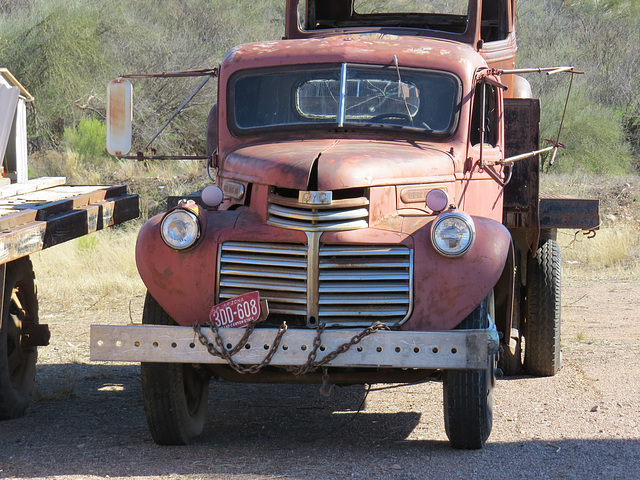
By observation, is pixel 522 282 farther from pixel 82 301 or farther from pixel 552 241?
pixel 82 301

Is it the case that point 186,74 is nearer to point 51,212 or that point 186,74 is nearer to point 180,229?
point 51,212

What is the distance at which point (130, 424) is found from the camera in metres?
5.66

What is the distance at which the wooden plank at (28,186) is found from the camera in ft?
21.5

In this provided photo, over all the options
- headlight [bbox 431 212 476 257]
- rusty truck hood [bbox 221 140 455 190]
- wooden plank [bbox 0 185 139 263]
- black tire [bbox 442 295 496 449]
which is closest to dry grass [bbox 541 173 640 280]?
rusty truck hood [bbox 221 140 455 190]

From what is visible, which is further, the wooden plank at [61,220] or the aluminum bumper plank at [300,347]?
the wooden plank at [61,220]

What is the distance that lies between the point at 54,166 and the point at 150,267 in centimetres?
1297

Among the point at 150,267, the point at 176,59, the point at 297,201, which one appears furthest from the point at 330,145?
the point at 176,59

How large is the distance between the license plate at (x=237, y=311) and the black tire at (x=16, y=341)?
1.72 meters

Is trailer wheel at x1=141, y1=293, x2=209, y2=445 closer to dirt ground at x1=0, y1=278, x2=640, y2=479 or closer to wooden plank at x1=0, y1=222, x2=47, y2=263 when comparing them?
dirt ground at x1=0, y1=278, x2=640, y2=479

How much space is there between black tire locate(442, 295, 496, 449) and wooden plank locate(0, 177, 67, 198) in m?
3.49

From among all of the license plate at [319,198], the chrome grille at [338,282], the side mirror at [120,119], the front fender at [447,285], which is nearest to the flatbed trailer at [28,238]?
the side mirror at [120,119]

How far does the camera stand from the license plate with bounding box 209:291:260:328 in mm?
4562

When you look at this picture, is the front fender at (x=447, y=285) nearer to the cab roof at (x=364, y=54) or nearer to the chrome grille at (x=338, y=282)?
the chrome grille at (x=338, y=282)

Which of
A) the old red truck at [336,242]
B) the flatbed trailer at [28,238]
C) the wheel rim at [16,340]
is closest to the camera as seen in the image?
the old red truck at [336,242]
